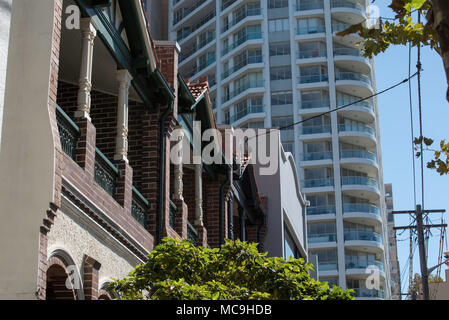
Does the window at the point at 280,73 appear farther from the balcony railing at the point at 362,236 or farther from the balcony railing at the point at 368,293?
the balcony railing at the point at 368,293

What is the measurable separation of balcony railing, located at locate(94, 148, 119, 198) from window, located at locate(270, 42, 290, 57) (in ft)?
266

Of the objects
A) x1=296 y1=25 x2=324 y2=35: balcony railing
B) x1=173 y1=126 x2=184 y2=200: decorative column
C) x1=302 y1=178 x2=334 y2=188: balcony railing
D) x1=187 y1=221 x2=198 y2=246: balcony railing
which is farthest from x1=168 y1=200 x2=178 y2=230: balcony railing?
x1=296 y1=25 x2=324 y2=35: balcony railing

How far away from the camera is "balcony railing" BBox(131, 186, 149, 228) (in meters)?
16.0

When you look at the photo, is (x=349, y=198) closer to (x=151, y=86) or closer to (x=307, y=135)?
(x=307, y=135)

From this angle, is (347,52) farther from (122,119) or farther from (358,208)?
(122,119)

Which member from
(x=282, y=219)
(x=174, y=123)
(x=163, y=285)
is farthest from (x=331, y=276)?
(x=163, y=285)

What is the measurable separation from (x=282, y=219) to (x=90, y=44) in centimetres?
1793

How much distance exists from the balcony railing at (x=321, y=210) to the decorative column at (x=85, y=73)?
7778 centimetres

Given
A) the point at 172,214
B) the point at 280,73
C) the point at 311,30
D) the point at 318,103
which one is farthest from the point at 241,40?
the point at 172,214

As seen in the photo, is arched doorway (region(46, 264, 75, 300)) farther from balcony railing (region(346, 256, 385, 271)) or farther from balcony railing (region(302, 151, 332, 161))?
balcony railing (region(302, 151, 332, 161))

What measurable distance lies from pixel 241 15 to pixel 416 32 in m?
89.0

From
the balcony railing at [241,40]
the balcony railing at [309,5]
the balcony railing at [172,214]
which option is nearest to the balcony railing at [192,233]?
the balcony railing at [172,214]
